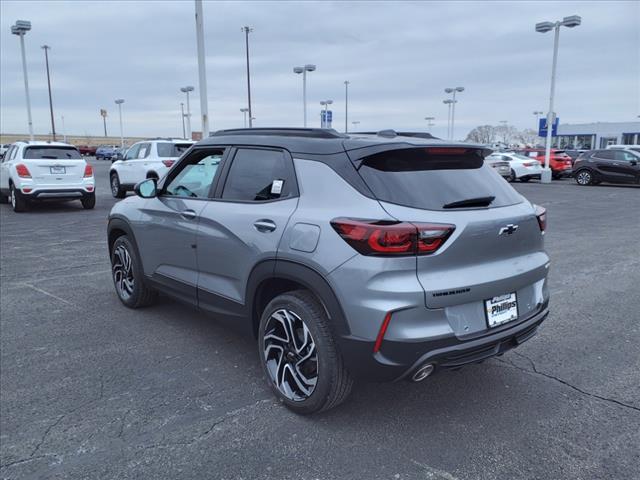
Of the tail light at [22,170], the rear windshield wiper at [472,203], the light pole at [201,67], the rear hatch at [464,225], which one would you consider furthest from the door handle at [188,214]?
the light pole at [201,67]

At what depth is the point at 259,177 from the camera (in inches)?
141

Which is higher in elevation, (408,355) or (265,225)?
(265,225)

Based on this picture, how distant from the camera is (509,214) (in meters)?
3.20

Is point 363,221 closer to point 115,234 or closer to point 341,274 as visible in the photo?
point 341,274

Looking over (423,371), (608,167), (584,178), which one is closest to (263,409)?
(423,371)

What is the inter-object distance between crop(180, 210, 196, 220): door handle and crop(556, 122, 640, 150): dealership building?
69128 millimetres

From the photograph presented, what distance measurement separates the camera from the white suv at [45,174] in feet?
42.1

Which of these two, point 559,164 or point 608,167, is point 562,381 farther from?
point 559,164

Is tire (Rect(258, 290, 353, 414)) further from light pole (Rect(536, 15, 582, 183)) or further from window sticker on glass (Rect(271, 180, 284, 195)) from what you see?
light pole (Rect(536, 15, 582, 183))

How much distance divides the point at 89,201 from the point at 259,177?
12.0 metres

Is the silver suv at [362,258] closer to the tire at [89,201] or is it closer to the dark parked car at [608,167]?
the tire at [89,201]

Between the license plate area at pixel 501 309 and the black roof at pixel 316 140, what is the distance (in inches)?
38.8

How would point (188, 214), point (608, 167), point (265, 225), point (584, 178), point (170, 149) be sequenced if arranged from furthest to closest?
point (584, 178) → point (608, 167) → point (170, 149) → point (188, 214) → point (265, 225)

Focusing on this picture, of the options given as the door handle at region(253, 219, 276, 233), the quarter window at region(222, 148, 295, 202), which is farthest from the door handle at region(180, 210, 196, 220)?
the door handle at region(253, 219, 276, 233)
